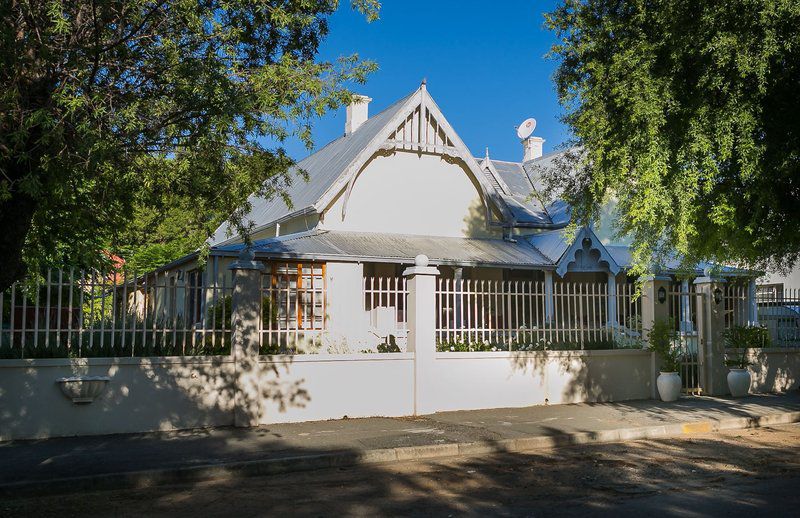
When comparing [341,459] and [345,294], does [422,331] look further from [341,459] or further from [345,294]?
[345,294]

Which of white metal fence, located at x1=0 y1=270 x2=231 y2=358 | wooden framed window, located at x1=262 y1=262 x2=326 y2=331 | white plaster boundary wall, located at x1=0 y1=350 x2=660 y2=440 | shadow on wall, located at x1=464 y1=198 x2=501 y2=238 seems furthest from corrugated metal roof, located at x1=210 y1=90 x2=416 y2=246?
white metal fence, located at x1=0 y1=270 x2=231 y2=358

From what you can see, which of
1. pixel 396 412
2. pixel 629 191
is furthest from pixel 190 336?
pixel 629 191

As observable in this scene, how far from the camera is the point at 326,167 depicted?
885 inches

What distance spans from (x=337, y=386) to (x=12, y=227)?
5.57 metres

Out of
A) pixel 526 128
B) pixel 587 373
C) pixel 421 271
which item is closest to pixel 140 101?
pixel 421 271

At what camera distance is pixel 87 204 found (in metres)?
9.63

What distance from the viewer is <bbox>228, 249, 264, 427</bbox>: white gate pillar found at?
10.7m

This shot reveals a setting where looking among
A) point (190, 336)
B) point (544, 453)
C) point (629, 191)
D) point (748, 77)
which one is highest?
point (748, 77)

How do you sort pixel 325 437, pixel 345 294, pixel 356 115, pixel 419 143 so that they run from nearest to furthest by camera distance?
pixel 325 437, pixel 345 294, pixel 419 143, pixel 356 115

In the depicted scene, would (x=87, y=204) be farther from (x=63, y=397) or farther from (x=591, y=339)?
(x=591, y=339)

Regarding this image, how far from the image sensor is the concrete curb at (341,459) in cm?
725

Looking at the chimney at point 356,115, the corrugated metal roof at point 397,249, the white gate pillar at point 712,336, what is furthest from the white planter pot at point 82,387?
the chimney at point 356,115

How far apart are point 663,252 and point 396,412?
562cm

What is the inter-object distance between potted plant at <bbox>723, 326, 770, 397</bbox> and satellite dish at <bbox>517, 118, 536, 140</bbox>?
688 inches
